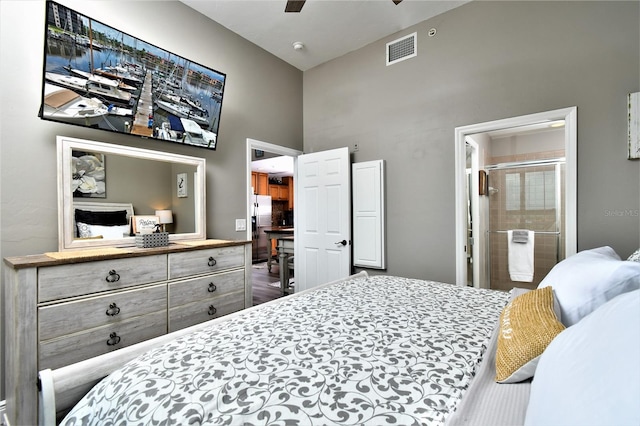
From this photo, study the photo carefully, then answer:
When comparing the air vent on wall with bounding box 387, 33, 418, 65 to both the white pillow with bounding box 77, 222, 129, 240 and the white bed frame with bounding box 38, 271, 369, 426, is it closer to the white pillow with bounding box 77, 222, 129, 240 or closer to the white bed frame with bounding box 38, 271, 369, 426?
the white pillow with bounding box 77, 222, 129, 240

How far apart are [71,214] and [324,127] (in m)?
2.78

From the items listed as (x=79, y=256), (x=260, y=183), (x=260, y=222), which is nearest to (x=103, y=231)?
(x=79, y=256)

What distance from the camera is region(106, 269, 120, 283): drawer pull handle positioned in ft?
5.64

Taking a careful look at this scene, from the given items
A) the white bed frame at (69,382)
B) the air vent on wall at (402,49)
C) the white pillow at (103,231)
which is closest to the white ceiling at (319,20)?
the air vent on wall at (402,49)

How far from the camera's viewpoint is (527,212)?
405 centimetres

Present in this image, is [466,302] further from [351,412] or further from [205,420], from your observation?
[205,420]

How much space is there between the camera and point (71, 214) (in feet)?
6.38

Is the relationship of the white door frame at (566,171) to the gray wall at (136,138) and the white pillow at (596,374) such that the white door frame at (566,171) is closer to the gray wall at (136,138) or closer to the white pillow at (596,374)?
the gray wall at (136,138)

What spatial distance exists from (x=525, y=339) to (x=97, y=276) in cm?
207

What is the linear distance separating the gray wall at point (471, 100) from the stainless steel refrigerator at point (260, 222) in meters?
3.76

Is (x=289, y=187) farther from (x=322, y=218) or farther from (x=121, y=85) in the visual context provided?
(x=121, y=85)

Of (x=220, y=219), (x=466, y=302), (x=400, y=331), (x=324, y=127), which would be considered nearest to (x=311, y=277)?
(x=220, y=219)

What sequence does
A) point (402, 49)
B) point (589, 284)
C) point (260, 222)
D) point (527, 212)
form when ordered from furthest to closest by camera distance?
1. point (260, 222)
2. point (527, 212)
3. point (402, 49)
4. point (589, 284)

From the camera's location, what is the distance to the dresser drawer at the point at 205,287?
2045mm
